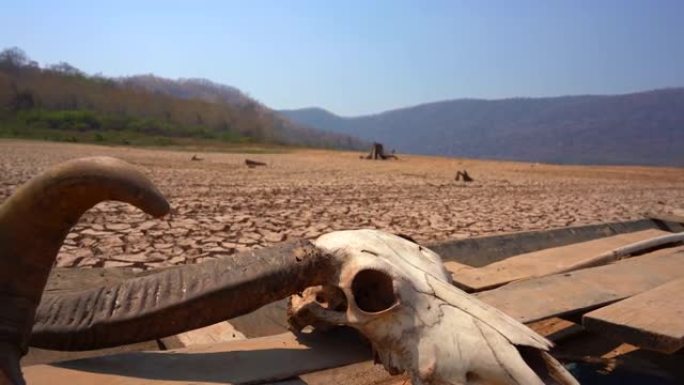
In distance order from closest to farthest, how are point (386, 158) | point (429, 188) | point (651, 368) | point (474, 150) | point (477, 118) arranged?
→ point (651, 368), point (429, 188), point (386, 158), point (474, 150), point (477, 118)

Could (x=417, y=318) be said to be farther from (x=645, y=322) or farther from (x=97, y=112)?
(x=97, y=112)

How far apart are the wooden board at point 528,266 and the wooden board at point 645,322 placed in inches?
34.4

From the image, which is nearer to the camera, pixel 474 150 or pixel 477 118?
pixel 474 150

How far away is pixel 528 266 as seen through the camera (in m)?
4.05

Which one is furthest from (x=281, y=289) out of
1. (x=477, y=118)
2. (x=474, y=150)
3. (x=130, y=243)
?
(x=477, y=118)

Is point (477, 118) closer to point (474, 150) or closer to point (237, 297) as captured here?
point (474, 150)

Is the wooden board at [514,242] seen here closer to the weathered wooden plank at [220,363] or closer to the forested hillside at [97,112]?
the weathered wooden plank at [220,363]

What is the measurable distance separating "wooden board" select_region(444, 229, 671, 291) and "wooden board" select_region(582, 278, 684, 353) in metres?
0.87

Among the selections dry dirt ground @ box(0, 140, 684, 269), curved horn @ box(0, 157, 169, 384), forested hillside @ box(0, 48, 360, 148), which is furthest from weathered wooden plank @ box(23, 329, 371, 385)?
forested hillside @ box(0, 48, 360, 148)

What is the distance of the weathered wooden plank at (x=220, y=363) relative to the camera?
213 cm

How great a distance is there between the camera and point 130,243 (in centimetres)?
488

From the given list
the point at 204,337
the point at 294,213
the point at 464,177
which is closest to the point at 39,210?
the point at 204,337

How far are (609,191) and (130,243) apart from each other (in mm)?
12539

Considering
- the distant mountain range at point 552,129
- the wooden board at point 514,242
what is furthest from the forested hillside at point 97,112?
the distant mountain range at point 552,129
